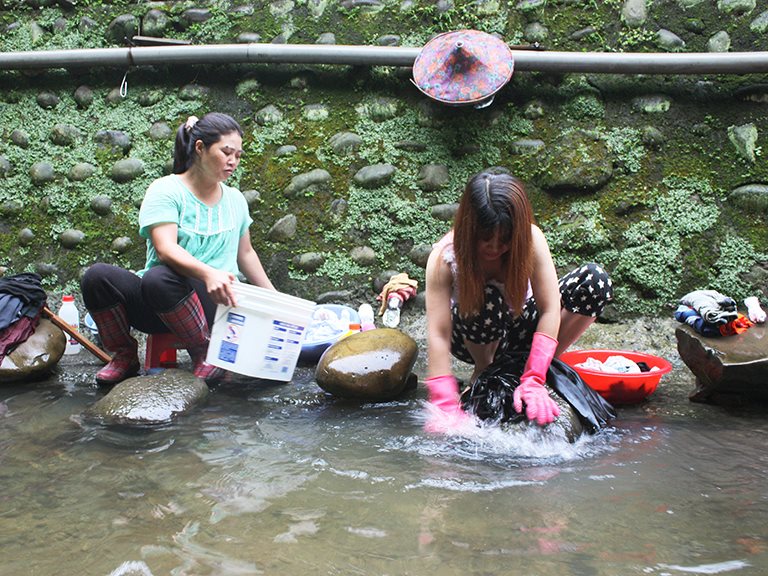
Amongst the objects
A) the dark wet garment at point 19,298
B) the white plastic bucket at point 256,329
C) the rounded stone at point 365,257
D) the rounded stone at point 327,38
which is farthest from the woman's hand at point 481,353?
the rounded stone at point 327,38

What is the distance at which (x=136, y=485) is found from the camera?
2.21 metres

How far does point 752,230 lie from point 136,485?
3.61 metres

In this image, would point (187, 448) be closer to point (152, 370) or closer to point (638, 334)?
point (152, 370)

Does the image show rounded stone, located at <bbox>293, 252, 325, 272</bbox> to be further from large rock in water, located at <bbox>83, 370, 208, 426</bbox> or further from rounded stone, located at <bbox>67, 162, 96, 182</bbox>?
rounded stone, located at <bbox>67, 162, 96, 182</bbox>

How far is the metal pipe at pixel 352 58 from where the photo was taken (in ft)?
13.6

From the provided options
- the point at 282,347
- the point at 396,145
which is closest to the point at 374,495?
the point at 282,347

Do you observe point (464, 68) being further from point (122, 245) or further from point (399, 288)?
point (122, 245)

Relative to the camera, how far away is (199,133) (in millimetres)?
3430

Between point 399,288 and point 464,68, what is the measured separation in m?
1.48

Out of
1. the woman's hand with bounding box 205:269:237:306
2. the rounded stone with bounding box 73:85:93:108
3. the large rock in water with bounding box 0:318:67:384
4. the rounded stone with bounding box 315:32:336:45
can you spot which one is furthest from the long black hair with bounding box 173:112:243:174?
the rounded stone with bounding box 73:85:93:108

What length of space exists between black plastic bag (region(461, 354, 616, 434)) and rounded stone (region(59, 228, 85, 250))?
3.08 m

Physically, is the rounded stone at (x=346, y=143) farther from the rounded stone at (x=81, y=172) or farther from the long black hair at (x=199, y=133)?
the rounded stone at (x=81, y=172)

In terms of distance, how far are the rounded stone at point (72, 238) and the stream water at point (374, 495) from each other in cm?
178

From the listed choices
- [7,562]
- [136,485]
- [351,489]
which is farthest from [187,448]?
[7,562]
